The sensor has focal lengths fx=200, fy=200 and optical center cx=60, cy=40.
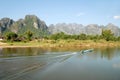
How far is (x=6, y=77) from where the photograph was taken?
1616 cm

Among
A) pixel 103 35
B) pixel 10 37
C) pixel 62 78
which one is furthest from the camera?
pixel 103 35

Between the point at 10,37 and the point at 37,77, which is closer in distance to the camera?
the point at 37,77

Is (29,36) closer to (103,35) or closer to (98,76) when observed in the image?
(103,35)

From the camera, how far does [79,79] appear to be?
16953mm

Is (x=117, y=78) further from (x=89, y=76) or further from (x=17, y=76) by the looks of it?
(x=17, y=76)

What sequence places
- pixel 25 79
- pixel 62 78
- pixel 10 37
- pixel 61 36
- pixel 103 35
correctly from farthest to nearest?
pixel 61 36 < pixel 103 35 < pixel 10 37 < pixel 62 78 < pixel 25 79

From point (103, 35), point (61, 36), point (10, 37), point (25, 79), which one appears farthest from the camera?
point (61, 36)

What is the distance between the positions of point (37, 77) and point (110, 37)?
77.3 m

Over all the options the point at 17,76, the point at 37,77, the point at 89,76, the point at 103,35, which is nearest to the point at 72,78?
the point at 89,76

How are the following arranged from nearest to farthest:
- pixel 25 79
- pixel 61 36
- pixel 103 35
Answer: pixel 25 79, pixel 103 35, pixel 61 36

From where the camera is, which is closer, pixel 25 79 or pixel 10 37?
pixel 25 79

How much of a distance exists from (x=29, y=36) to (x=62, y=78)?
72953 mm

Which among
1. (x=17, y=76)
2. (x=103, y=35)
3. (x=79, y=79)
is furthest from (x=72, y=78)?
(x=103, y=35)

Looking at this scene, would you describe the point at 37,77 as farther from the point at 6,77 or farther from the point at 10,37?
the point at 10,37
